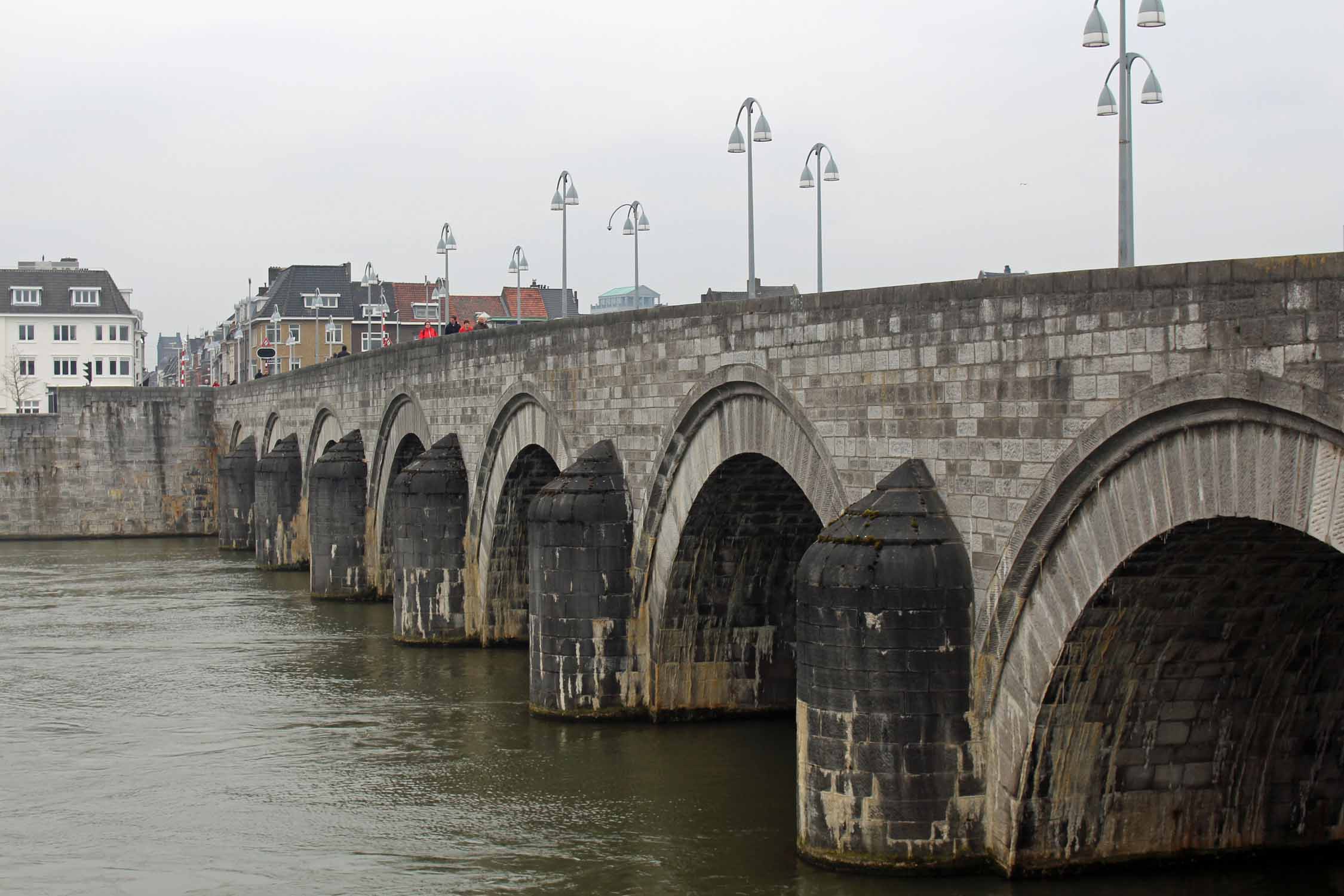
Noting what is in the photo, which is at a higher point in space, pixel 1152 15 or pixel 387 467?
pixel 1152 15

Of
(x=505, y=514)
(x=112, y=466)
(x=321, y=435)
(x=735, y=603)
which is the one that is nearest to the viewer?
(x=735, y=603)

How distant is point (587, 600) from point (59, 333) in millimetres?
71111

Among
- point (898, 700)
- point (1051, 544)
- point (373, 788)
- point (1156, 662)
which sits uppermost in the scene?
point (1051, 544)

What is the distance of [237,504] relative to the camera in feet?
158

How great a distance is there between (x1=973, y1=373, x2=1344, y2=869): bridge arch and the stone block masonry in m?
45.6

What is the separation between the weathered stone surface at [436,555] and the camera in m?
26.4

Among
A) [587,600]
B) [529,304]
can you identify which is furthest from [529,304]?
[587,600]

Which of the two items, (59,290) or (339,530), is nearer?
(339,530)

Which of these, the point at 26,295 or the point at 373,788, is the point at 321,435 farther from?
the point at 26,295

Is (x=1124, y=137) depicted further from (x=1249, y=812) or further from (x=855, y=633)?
(x=1249, y=812)

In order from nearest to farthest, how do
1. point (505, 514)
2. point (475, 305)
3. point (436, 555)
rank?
point (505, 514) < point (436, 555) < point (475, 305)

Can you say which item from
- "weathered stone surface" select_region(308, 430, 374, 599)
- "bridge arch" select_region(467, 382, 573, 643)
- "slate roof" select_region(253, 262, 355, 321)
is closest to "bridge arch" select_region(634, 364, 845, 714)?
"bridge arch" select_region(467, 382, 573, 643)

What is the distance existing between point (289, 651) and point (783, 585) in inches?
415

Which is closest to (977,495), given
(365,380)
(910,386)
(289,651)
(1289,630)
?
(910,386)
